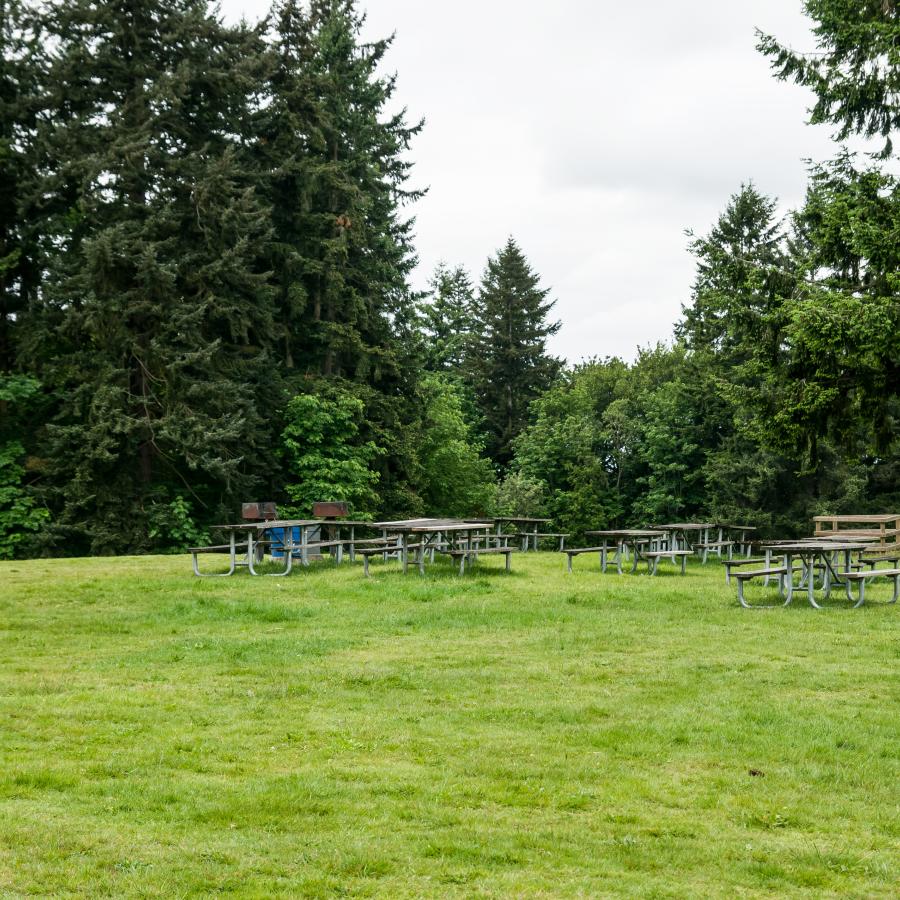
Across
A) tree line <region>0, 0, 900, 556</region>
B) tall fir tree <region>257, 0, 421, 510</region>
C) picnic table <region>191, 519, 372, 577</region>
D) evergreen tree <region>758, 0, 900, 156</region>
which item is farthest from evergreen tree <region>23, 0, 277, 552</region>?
evergreen tree <region>758, 0, 900, 156</region>

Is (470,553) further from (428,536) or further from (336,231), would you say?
(336,231)

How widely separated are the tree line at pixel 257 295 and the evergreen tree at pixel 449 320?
40.8 ft

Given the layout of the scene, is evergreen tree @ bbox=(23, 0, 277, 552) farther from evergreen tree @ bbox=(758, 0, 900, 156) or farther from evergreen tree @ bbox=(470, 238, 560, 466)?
evergreen tree @ bbox=(470, 238, 560, 466)


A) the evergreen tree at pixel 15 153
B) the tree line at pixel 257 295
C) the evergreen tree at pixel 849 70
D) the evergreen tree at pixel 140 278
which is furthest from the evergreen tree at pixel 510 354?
the evergreen tree at pixel 849 70

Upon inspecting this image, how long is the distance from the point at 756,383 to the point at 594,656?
24.8 m

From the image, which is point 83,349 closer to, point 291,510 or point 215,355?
point 215,355

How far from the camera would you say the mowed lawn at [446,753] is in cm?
468

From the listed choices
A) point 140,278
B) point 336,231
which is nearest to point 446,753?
point 140,278

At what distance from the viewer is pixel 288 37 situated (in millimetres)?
33906

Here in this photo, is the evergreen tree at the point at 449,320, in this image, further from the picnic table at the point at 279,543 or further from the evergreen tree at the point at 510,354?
the picnic table at the point at 279,543

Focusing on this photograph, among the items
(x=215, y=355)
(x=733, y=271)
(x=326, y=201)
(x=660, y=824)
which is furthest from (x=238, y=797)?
(x=326, y=201)

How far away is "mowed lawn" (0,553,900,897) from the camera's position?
4.68 m

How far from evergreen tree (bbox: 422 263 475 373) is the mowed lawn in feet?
123

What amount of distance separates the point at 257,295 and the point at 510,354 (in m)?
25.1
